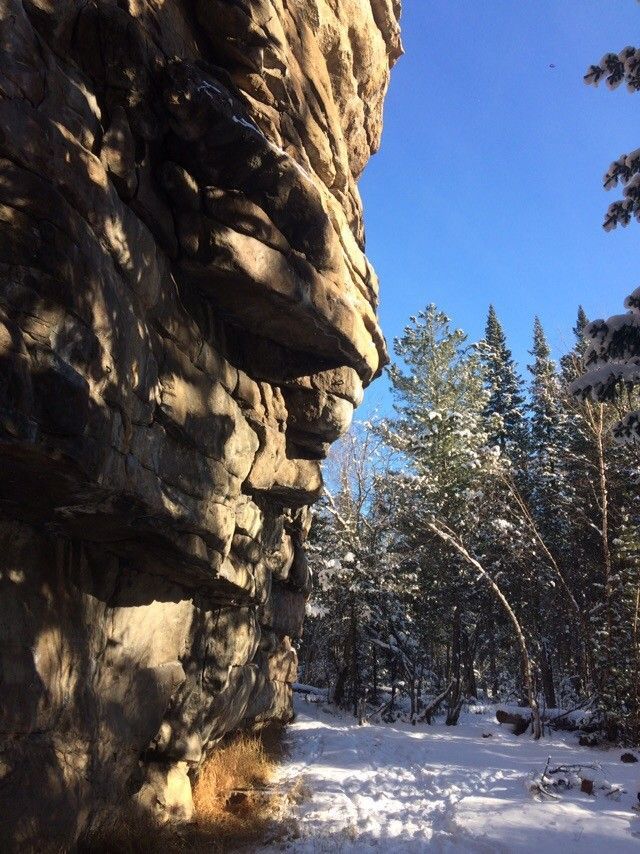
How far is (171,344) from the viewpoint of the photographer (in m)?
7.08

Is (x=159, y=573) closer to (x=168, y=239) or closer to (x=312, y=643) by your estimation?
(x=168, y=239)

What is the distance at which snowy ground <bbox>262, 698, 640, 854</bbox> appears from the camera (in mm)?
7113

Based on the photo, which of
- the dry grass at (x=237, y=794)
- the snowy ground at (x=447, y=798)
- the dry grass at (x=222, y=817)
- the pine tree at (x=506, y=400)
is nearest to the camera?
the dry grass at (x=222, y=817)

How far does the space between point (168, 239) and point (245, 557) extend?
16.8ft

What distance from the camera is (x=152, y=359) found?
6.45 m

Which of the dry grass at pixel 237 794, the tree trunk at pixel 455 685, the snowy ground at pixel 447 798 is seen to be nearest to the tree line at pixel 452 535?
the tree trunk at pixel 455 685

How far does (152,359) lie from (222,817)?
637 cm

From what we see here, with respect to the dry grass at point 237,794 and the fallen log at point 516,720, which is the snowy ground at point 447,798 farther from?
the fallen log at point 516,720

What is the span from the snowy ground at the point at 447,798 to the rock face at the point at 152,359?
2.16m

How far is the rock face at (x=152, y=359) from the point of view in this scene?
16.0 feet

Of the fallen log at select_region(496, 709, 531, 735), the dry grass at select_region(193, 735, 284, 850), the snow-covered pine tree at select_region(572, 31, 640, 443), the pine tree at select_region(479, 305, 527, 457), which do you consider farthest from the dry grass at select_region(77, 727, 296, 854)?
the pine tree at select_region(479, 305, 527, 457)

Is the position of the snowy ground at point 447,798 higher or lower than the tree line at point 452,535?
lower

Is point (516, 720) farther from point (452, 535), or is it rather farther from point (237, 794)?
point (237, 794)

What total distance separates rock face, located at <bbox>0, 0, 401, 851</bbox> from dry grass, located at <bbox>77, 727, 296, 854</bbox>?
1.14ft
